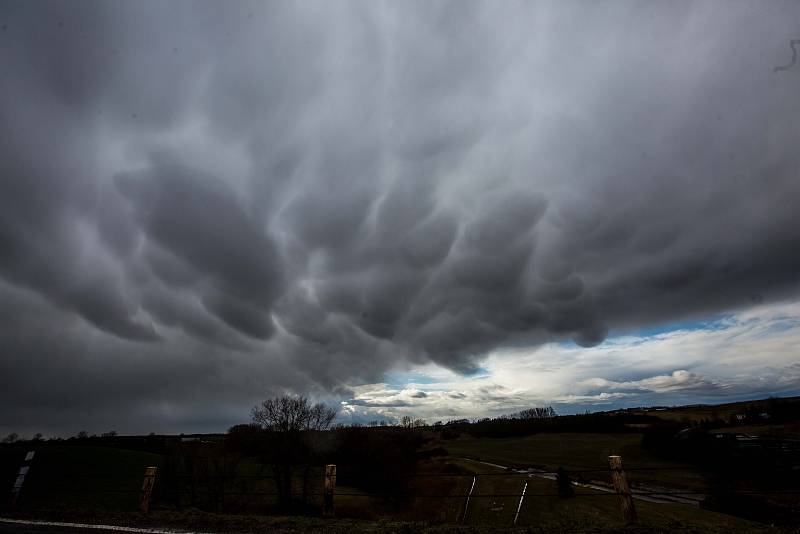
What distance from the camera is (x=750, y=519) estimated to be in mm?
41281

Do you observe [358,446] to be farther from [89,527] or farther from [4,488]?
[89,527]

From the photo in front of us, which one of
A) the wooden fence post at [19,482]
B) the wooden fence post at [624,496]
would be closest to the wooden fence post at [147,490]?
the wooden fence post at [19,482]

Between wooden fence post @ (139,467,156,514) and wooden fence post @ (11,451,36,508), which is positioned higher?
wooden fence post @ (11,451,36,508)

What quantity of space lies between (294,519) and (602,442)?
127202 millimetres

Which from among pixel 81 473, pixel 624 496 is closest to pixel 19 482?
pixel 624 496

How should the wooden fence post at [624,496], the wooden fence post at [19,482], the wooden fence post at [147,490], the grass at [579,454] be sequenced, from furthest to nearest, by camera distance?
the grass at [579,454], the wooden fence post at [19,482], the wooden fence post at [147,490], the wooden fence post at [624,496]

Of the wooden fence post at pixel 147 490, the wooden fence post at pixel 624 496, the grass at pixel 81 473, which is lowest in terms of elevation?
the wooden fence post at pixel 624 496

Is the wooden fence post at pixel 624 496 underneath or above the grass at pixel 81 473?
underneath

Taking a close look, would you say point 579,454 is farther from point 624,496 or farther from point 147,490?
point 147,490

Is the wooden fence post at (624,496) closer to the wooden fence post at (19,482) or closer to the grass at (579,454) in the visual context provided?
the wooden fence post at (19,482)

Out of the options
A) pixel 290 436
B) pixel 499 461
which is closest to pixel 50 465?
pixel 290 436

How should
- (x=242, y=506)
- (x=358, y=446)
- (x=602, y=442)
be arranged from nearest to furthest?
(x=242, y=506) < (x=358, y=446) < (x=602, y=442)

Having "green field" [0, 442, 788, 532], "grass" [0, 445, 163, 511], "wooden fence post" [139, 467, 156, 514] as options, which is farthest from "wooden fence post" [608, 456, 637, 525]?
"grass" [0, 445, 163, 511]

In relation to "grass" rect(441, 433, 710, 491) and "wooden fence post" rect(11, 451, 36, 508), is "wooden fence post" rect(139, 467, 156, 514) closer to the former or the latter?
"wooden fence post" rect(11, 451, 36, 508)
